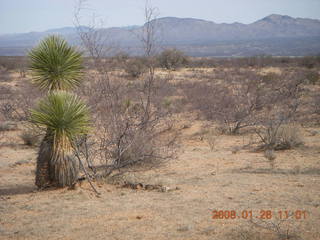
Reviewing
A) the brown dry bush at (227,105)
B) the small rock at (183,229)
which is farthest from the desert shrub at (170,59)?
the small rock at (183,229)

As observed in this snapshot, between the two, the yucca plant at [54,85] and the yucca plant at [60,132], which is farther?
the yucca plant at [54,85]

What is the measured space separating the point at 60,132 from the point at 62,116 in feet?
1.15

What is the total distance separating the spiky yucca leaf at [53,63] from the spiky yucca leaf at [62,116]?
0.82m

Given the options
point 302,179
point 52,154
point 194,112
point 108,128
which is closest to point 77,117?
point 52,154

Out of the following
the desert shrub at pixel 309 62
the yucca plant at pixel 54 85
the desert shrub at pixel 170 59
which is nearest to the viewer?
the yucca plant at pixel 54 85

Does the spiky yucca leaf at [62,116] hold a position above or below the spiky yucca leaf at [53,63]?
below

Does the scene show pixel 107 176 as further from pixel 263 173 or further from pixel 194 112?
pixel 194 112

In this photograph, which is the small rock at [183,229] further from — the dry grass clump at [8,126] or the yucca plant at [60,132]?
the dry grass clump at [8,126]

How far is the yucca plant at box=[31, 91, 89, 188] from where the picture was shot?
6668 millimetres

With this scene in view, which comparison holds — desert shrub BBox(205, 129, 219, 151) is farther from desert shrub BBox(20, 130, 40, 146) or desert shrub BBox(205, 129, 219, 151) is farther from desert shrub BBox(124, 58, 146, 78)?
desert shrub BBox(124, 58, 146, 78)
